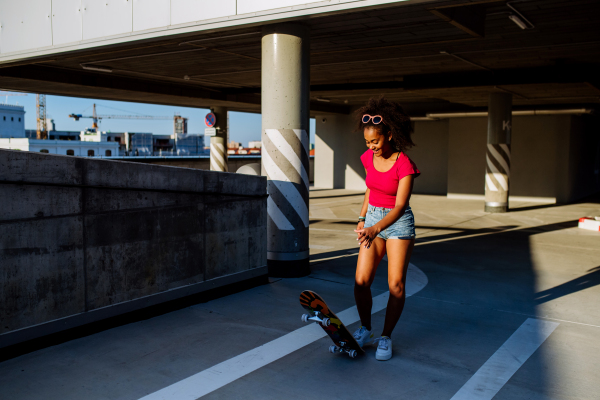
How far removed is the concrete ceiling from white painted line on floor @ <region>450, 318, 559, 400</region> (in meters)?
3.56

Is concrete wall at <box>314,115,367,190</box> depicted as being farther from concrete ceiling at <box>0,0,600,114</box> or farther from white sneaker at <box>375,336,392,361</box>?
white sneaker at <box>375,336,392,361</box>

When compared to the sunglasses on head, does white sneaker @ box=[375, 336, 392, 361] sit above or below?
below

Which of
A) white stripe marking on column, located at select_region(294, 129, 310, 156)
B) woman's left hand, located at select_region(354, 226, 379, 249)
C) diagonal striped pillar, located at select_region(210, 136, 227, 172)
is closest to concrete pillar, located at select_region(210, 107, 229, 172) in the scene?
diagonal striped pillar, located at select_region(210, 136, 227, 172)

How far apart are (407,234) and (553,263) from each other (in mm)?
5401

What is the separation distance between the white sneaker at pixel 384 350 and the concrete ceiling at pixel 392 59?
3.87 metres

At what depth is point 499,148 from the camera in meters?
16.5

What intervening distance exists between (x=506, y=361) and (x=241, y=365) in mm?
2083

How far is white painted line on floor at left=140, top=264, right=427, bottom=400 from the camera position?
11.1ft

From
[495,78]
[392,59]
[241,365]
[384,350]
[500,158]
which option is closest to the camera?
[241,365]

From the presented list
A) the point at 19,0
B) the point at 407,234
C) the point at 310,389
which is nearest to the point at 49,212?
the point at 310,389

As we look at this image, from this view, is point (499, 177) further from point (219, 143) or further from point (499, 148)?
point (219, 143)

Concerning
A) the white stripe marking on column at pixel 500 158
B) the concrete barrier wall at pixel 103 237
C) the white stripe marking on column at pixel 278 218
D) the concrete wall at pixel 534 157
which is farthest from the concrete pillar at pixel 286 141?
the concrete wall at pixel 534 157

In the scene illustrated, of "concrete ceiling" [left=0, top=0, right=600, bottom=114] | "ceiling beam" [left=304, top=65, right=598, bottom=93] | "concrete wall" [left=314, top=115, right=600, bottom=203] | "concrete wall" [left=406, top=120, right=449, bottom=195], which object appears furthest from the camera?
"concrete wall" [left=406, top=120, right=449, bottom=195]

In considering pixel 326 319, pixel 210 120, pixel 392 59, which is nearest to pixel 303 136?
pixel 326 319
